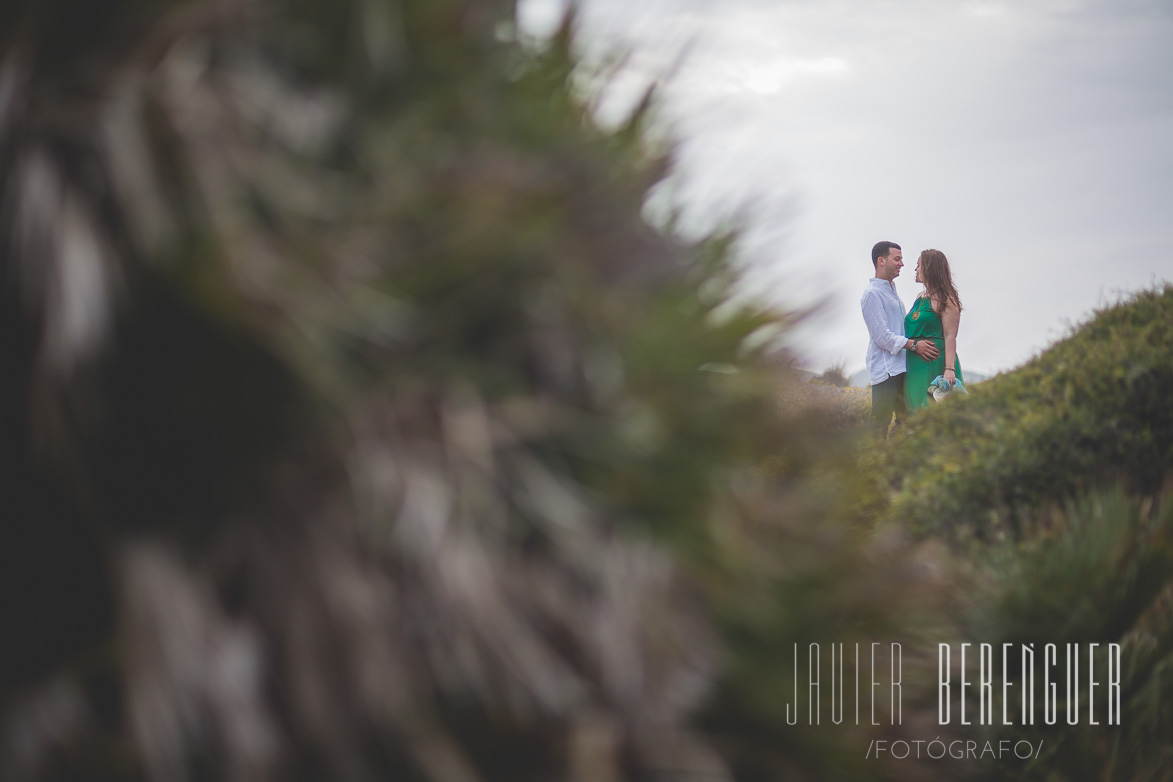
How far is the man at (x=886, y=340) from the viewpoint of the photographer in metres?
6.20

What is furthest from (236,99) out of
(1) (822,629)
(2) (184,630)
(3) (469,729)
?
(1) (822,629)

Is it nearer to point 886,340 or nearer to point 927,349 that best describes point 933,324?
point 927,349

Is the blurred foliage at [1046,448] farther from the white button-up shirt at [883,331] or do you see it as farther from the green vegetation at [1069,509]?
the white button-up shirt at [883,331]

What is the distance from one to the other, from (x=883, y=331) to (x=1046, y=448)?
3.11m

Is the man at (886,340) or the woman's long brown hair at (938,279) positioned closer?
the man at (886,340)

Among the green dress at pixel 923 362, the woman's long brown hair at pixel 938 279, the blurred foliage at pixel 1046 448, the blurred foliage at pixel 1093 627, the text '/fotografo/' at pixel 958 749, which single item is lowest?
the text '/fotografo/' at pixel 958 749

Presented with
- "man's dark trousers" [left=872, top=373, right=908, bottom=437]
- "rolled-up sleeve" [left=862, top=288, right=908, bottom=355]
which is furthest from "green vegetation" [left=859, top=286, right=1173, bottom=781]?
"man's dark trousers" [left=872, top=373, right=908, bottom=437]

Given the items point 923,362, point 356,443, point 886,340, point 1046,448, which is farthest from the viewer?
point 923,362

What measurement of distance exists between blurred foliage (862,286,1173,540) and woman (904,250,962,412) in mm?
2583

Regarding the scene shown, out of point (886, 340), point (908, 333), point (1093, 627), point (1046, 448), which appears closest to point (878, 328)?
point (886, 340)

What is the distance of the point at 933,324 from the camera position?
247 inches

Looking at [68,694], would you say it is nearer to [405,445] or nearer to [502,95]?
[405,445]

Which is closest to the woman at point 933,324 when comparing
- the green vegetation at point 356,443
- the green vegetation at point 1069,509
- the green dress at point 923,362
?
the green dress at point 923,362

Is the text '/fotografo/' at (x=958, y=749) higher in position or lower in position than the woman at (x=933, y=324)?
lower
